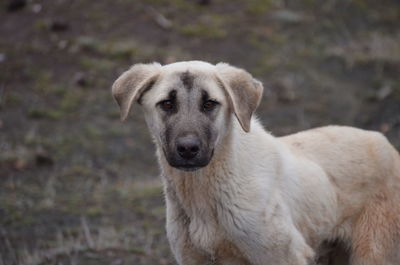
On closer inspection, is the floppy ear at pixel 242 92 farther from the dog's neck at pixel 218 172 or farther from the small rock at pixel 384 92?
the small rock at pixel 384 92

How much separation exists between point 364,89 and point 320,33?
80.4 inches

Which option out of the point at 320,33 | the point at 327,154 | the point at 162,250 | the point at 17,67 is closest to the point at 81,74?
the point at 17,67

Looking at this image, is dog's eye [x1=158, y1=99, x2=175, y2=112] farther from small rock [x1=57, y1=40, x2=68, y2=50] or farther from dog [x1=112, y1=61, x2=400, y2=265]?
small rock [x1=57, y1=40, x2=68, y2=50]

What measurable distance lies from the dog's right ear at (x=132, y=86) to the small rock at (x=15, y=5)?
10.8m

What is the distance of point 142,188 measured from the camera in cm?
1016

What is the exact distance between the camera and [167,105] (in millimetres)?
5266

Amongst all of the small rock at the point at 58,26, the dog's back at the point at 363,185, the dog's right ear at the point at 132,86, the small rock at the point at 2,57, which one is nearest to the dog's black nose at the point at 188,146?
the dog's right ear at the point at 132,86

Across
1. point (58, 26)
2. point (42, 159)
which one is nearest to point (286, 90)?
point (42, 159)

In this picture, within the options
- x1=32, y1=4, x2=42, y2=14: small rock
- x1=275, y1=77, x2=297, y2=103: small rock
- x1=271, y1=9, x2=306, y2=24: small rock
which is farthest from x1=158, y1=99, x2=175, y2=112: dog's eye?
x1=32, y1=4, x2=42, y2=14: small rock

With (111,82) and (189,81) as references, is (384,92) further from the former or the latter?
(189,81)

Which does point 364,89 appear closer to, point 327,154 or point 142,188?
point 142,188

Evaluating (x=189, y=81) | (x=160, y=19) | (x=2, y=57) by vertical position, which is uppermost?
(x=189, y=81)

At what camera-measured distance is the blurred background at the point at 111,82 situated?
29.7ft

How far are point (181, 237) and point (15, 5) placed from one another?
37.3ft
